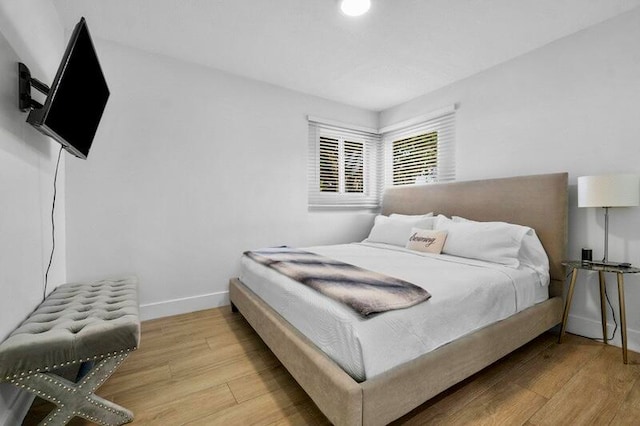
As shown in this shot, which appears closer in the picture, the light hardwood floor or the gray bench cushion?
the gray bench cushion

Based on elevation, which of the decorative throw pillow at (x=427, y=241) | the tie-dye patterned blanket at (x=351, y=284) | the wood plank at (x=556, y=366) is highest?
the decorative throw pillow at (x=427, y=241)

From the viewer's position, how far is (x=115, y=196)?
245 centimetres

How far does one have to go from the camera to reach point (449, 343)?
4.75ft

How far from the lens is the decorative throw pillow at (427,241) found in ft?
8.56

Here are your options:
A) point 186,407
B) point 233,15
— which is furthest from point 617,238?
point 233,15

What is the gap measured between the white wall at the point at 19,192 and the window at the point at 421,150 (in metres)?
3.55

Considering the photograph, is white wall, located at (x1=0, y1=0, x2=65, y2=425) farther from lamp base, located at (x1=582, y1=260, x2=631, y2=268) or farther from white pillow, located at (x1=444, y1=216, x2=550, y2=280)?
lamp base, located at (x1=582, y1=260, x2=631, y2=268)

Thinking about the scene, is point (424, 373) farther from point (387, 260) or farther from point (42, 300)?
point (42, 300)

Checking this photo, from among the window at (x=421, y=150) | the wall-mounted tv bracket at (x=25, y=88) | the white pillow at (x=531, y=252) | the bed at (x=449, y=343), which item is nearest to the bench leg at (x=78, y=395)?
Result: the bed at (x=449, y=343)

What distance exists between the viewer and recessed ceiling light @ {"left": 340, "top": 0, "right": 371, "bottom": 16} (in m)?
1.93

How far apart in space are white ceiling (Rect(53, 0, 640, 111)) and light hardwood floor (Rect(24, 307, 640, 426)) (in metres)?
2.52

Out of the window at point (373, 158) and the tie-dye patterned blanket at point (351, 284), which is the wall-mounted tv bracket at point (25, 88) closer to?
the tie-dye patterned blanket at point (351, 284)

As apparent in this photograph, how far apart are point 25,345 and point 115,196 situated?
1674 mm

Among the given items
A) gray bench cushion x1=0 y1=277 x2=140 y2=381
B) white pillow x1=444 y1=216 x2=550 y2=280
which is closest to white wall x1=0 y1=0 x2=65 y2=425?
gray bench cushion x1=0 y1=277 x2=140 y2=381
